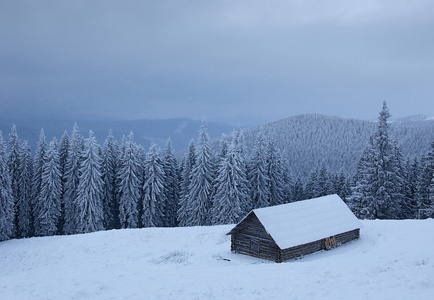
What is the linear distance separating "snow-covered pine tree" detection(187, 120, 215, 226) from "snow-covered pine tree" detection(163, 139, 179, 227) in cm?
646

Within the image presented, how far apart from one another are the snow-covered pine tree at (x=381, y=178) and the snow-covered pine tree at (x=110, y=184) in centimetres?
3426

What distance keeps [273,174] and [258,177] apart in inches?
144

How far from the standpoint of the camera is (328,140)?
163625 millimetres

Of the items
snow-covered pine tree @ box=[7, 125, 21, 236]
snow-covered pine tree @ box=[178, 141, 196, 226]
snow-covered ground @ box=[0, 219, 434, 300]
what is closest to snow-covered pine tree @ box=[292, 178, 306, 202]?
snow-covered pine tree @ box=[178, 141, 196, 226]

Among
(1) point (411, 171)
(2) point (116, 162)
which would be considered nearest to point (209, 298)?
(2) point (116, 162)

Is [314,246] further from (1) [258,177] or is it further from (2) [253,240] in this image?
(1) [258,177]

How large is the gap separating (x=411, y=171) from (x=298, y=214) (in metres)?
32.8

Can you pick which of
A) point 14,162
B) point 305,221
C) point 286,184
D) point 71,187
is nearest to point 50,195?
point 71,187

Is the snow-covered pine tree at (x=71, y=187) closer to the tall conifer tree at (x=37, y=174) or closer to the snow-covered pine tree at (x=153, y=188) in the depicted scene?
the tall conifer tree at (x=37, y=174)

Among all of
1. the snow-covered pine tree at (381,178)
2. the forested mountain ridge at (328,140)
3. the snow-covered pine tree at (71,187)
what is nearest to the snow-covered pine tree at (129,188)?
the snow-covered pine tree at (71,187)

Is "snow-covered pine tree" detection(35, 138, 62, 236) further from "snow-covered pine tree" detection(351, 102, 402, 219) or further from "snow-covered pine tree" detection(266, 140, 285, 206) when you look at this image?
"snow-covered pine tree" detection(351, 102, 402, 219)

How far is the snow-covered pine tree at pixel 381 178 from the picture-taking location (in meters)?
42.5

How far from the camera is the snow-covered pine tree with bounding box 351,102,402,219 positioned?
42469 mm

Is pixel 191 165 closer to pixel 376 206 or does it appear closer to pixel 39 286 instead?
pixel 376 206
